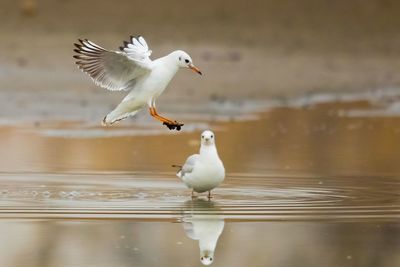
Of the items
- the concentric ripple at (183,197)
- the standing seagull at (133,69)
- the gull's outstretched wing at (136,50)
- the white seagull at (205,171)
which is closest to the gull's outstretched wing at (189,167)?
the white seagull at (205,171)

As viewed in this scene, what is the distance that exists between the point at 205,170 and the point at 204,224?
5.11 ft

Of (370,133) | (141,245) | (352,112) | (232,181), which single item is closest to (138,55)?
(232,181)

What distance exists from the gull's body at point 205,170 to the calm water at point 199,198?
145 millimetres

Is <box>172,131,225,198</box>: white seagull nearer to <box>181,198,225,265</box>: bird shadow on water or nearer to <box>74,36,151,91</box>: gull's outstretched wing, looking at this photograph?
<box>181,198,225,265</box>: bird shadow on water

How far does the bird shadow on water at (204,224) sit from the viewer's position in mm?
9273

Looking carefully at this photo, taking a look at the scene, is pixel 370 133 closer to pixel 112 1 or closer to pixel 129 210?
pixel 129 210

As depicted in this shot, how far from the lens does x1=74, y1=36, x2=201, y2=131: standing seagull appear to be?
12.3 metres

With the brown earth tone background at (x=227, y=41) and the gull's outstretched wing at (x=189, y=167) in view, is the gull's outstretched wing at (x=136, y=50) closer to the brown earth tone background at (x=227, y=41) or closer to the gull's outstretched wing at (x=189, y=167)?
the gull's outstretched wing at (x=189, y=167)

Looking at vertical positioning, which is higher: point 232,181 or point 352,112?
point 352,112

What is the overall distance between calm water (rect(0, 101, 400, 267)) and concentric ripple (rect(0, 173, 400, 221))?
0.01 m

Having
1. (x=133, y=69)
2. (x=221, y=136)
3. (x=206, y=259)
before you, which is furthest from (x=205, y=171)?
(x=221, y=136)

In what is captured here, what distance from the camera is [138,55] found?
12.5m

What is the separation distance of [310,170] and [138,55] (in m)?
2.42

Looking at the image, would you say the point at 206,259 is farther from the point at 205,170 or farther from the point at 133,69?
the point at 133,69
